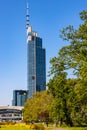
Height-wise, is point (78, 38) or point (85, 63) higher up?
point (78, 38)

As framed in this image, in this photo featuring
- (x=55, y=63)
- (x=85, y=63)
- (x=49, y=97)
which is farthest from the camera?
(x=49, y=97)

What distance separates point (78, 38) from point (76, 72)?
4928 mm

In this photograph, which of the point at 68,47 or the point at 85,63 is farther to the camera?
the point at 68,47

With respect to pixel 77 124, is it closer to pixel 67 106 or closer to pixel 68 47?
pixel 67 106

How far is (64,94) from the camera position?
93.6 m

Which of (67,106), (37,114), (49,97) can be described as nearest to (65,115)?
(67,106)

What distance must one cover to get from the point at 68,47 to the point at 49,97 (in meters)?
73.7

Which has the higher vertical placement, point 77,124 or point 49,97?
point 49,97

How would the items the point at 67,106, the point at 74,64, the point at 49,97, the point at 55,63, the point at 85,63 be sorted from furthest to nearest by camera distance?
the point at 49,97
the point at 67,106
the point at 55,63
the point at 74,64
the point at 85,63

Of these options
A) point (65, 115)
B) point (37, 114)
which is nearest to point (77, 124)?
point (65, 115)

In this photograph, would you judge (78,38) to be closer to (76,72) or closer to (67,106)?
(76,72)

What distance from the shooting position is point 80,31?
4847 centimetres

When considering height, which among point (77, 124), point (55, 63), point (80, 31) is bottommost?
point (77, 124)

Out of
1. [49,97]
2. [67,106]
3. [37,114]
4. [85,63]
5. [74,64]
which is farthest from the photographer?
[37,114]
